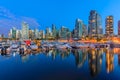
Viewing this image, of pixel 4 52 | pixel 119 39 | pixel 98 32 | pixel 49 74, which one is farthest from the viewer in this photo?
pixel 98 32

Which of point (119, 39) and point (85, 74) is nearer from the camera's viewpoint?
point (85, 74)

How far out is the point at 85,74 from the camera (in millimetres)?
21797

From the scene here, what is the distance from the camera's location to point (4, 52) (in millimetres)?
41969

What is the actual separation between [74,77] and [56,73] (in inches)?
101

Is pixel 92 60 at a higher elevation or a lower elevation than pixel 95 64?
higher

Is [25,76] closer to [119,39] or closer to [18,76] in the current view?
[18,76]

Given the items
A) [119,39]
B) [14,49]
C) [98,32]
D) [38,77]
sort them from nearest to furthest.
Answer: [38,77], [14,49], [119,39], [98,32]

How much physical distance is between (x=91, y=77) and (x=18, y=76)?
20.5 ft

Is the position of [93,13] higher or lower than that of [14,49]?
higher

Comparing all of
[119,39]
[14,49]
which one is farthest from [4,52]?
[119,39]

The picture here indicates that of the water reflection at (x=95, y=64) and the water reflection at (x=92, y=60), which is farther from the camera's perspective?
the water reflection at (x=92, y=60)

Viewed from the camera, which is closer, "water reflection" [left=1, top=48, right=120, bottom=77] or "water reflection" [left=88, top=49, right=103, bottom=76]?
"water reflection" [left=88, top=49, right=103, bottom=76]

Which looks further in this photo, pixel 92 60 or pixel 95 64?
pixel 92 60

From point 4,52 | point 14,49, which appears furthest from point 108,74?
point 14,49
